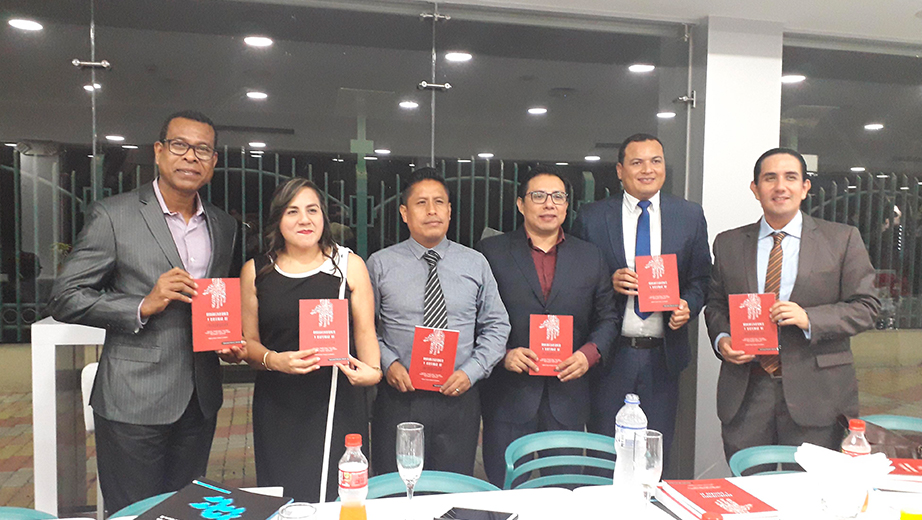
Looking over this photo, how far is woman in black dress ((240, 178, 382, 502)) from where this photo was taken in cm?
251

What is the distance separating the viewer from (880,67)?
4516 millimetres

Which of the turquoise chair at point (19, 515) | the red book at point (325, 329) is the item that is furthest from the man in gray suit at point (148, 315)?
the turquoise chair at point (19, 515)

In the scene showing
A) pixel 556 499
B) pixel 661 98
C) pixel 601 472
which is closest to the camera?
pixel 556 499

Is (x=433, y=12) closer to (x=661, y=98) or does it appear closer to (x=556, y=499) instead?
(x=661, y=98)

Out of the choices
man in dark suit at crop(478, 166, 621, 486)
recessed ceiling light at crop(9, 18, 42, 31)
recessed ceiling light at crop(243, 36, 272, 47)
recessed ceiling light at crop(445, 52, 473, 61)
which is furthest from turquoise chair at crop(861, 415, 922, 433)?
recessed ceiling light at crop(9, 18, 42, 31)

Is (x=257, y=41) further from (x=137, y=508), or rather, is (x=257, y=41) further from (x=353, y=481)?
(x=353, y=481)

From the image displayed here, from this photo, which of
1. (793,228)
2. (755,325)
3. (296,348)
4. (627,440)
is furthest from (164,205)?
(793,228)

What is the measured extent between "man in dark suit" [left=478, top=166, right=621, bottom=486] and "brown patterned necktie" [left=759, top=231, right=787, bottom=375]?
0.72 m

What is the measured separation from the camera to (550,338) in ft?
9.18

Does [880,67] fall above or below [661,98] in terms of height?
above

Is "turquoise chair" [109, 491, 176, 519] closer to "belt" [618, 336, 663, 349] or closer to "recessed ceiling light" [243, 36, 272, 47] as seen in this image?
"belt" [618, 336, 663, 349]

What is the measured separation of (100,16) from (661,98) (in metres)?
3.51

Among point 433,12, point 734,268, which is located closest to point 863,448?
point 734,268

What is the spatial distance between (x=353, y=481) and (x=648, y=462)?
0.86 m
